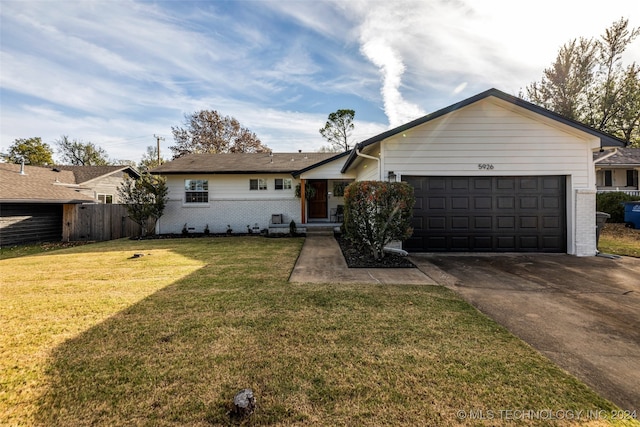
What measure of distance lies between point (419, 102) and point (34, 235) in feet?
62.6

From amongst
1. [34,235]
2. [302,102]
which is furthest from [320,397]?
[302,102]

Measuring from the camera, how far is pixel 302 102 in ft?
58.8

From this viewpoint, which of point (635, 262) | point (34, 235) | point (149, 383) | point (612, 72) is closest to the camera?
point (149, 383)

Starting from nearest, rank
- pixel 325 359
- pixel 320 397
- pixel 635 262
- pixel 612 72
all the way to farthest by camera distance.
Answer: pixel 320 397 → pixel 325 359 → pixel 635 262 → pixel 612 72

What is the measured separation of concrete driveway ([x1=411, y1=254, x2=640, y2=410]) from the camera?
2.42 m

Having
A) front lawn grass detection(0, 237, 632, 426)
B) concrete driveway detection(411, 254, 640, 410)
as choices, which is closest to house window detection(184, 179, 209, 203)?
front lawn grass detection(0, 237, 632, 426)

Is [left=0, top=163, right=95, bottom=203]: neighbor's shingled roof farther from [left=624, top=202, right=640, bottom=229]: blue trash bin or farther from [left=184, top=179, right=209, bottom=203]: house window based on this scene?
[left=624, top=202, right=640, bottom=229]: blue trash bin

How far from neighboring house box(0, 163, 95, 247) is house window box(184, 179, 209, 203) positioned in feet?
16.1

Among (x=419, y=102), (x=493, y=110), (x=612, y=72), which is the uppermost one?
(x=612, y=72)

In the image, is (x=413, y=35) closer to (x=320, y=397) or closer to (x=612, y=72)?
(x=320, y=397)

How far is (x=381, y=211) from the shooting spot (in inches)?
251

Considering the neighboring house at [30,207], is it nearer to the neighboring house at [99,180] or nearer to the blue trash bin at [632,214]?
the neighboring house at [99,180]

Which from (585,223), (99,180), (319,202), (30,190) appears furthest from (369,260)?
(99,180)

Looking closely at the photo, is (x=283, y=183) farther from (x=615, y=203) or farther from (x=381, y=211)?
(x=615, y=203)
